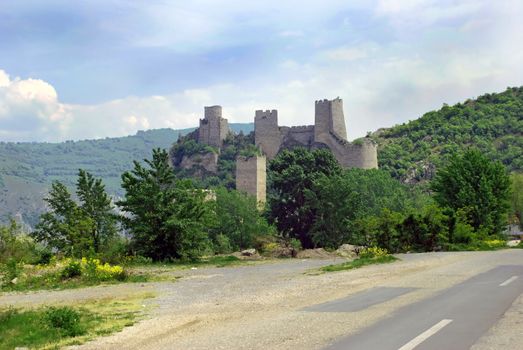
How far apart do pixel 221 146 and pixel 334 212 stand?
3540 inches

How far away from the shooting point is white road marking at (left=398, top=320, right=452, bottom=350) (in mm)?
9474

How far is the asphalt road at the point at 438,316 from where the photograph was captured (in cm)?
981

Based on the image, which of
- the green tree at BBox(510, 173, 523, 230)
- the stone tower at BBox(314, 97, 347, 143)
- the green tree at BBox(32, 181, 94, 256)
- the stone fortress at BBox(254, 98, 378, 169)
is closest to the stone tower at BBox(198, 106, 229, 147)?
the stone fortress at BBox(254, 98, 378, 169)

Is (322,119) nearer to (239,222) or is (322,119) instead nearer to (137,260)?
(239,222)

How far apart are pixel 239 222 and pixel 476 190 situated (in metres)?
26.4

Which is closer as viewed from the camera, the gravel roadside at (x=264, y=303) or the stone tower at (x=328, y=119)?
the gravel roadside at (x=264, y=303)

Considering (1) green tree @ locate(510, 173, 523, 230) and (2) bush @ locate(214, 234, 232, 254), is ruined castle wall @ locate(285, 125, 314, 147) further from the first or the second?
(2) bush @ locate(214, 234, 232, 254)

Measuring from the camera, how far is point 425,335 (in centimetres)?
1023

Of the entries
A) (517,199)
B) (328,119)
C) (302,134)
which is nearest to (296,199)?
(517,199)

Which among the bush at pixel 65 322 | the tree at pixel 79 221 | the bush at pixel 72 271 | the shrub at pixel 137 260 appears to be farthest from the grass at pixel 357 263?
the tree at pixel 79 221

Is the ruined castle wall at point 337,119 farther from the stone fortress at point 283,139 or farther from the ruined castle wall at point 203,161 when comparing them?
the ruined castle wall at point 203,161

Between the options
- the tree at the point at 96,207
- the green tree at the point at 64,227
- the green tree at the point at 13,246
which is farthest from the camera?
the tree at the point at 96,207

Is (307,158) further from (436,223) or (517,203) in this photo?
(517,203)

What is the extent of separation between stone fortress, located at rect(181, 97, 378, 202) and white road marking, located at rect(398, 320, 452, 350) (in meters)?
95.1
